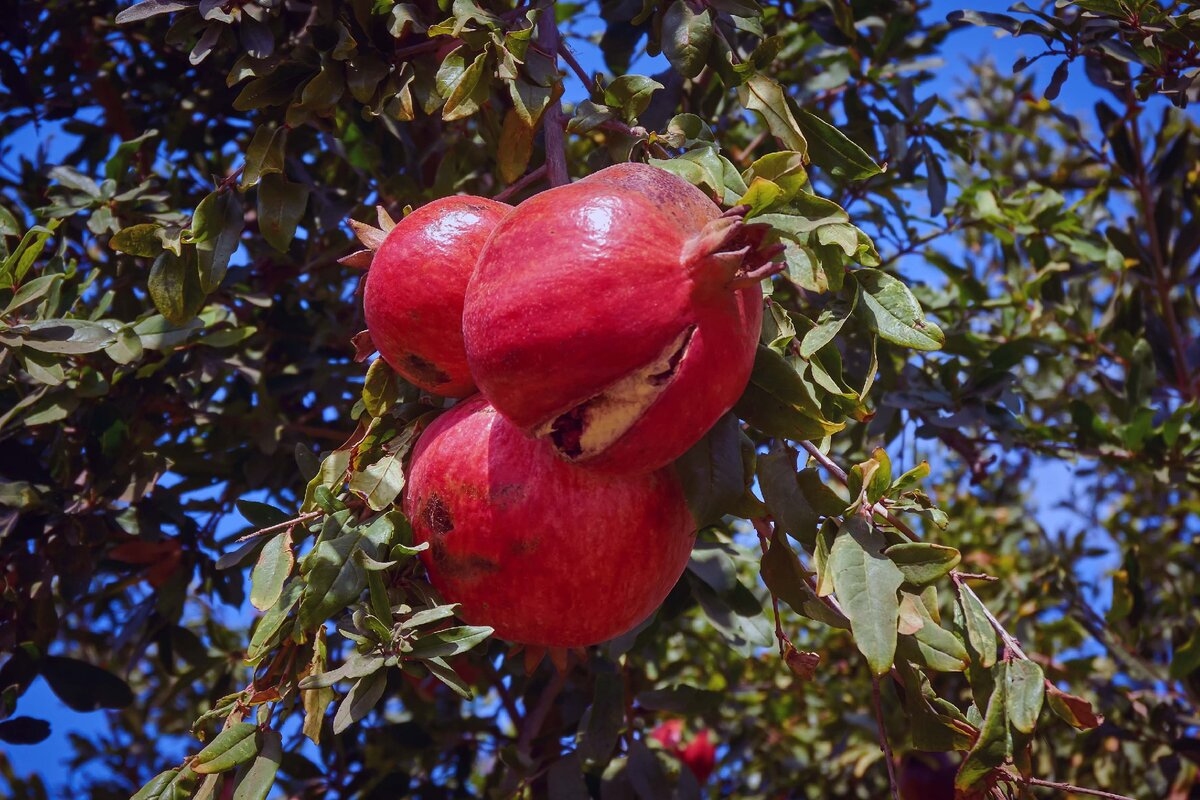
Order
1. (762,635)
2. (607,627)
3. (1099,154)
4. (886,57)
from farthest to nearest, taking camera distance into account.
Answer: (1099,154)
(886,57)
(762,635)
(607,627)

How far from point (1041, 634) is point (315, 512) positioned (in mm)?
2118

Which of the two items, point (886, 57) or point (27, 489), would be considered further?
point (886, 57)

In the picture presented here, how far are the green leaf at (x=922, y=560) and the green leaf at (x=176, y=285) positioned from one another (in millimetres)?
1020

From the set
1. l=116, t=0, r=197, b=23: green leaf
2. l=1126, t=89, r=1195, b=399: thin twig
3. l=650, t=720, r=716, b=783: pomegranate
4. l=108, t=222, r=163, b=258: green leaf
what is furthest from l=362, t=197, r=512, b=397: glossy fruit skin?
l=1126, t=89, r=1195, b=399: thin twig

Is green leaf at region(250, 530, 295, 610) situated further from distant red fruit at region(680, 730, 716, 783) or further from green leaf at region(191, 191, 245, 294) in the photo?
→ distant red fruit at region(680, 730, 716, 783)

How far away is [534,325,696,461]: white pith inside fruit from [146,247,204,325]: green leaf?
Result: 72cm

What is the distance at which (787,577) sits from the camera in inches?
46.6

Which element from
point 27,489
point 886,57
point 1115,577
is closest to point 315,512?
point 27,489

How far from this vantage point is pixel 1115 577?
2381mm

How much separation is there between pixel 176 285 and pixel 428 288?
52 cm

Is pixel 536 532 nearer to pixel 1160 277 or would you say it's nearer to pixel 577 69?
pixel 577 69

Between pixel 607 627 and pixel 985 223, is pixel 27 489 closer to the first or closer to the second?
pixel 607 627

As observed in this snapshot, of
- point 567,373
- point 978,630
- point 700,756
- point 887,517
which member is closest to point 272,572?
point 567,373

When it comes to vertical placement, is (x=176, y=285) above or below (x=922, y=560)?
above
